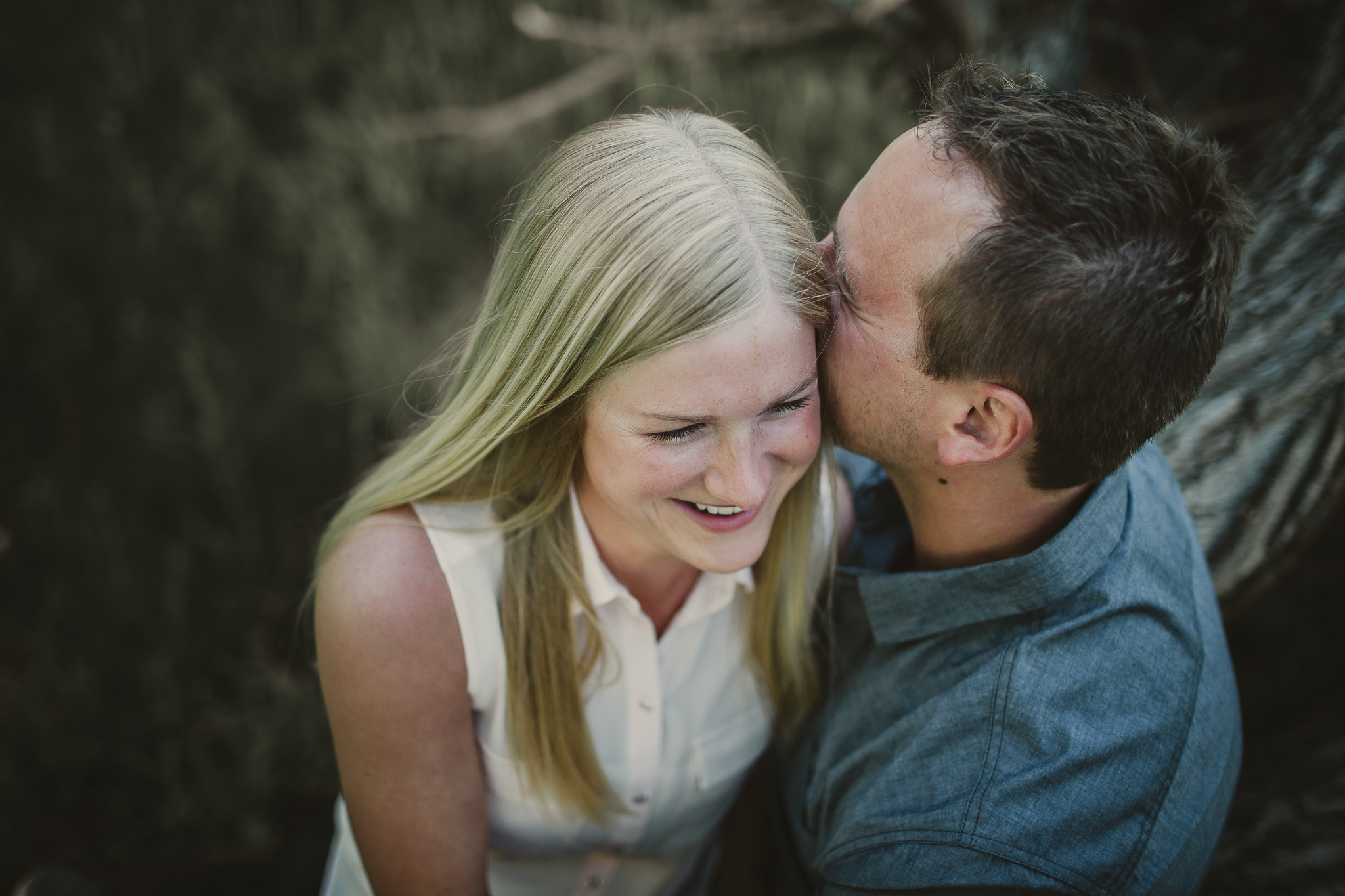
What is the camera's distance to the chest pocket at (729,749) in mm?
1762

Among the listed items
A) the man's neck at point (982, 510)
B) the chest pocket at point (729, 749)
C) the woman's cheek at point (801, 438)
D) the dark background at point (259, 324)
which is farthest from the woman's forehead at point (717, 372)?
the chest pocket at point (729, 749)

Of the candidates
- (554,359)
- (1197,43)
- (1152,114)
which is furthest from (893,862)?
(1197,43)

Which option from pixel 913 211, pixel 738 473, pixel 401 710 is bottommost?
pixel 401 710

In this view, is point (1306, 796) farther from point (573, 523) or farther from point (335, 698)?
point (335, 698)

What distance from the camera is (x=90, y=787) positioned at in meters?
2.52

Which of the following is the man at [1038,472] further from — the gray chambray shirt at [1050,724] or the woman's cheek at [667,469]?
the woman's cheek at [667,469]

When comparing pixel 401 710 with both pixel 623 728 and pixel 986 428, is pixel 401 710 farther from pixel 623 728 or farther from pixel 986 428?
pixel 986 428

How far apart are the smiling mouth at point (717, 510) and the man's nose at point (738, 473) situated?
86 millimetres

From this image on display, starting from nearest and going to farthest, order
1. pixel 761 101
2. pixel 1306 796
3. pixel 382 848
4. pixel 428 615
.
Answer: pixel 428 615, pixel 382 848, pixel 1306 796, pixel 761 101

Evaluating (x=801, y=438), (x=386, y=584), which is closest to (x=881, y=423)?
(x=801, y=438)

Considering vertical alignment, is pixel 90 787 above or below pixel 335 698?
below

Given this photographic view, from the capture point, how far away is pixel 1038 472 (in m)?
1.46

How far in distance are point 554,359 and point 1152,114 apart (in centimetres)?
113

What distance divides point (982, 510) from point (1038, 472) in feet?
0.48
